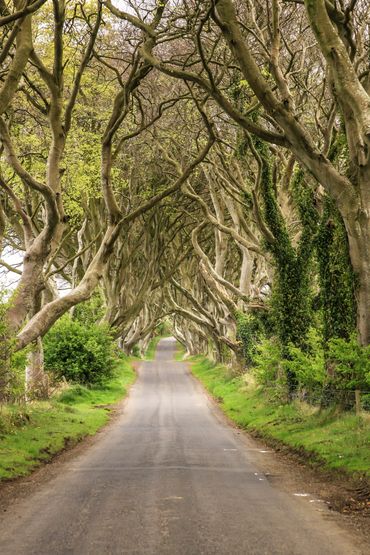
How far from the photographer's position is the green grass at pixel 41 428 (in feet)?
41.5

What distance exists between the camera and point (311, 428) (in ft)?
51.4

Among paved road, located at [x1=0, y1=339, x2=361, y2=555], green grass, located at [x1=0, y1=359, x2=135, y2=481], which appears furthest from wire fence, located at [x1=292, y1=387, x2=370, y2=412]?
green grass, located at [x1=0, y1=359, x2=135, y2=481]

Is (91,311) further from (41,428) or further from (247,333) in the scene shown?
(41,428)

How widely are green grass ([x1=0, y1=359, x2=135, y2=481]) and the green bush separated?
9.18ft

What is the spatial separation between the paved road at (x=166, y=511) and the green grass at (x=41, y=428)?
0.81 meters

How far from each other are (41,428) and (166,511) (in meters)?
9.10

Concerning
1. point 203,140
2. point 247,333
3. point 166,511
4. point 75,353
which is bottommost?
point 166,511

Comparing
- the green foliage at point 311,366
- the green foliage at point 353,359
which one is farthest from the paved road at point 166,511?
the green foliage at point 353,359

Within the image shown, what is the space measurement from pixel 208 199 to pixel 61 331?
426 inches

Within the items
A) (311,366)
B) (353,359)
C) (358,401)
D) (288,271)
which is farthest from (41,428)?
(288,271)

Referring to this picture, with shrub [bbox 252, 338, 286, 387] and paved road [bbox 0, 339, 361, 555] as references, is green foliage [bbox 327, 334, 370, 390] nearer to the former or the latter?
→ paved road [bbox 0, 339, 361, 555]

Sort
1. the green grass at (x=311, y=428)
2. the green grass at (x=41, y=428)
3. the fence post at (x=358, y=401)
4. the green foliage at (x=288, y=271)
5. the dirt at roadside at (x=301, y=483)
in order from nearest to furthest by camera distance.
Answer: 1. the dirt at roadside at (x=301, y=483)
2. the green grass at (x=311, y=428)
3. the green grass at (x=41, y=428)
4. the fence post at (x=358, y=401)
5. the green foliage at (x=288, y=271)

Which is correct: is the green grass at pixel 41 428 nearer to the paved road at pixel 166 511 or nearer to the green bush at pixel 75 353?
the paved road at pixel 166 511

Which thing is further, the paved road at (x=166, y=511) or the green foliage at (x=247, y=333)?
the green foliage at (x=247, y=333)
